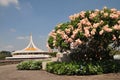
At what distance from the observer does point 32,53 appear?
57750mm

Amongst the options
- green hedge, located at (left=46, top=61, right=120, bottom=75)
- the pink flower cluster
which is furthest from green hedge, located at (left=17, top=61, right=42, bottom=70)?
the pink flower cluster

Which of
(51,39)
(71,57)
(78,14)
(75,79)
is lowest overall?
(75,79)

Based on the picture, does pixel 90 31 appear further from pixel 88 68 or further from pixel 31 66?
pixel 31 66

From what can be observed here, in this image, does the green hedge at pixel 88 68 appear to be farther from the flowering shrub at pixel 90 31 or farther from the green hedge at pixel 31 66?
the green hedge at pixel 31 66

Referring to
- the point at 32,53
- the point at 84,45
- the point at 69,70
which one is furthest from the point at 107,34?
the point at 32,53

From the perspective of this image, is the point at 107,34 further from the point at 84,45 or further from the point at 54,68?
the point at 54,68

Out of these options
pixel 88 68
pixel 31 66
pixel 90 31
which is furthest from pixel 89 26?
pixel 31 66

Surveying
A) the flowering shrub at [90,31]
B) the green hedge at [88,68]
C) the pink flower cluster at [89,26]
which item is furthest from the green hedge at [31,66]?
the pink flower cluster at [89,26]

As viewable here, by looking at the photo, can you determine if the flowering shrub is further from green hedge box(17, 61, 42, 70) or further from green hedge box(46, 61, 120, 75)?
green hedge box(17, 61, 42, 70)

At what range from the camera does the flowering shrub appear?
1680cm

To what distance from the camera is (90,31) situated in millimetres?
16828

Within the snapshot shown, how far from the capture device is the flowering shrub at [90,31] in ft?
55.1

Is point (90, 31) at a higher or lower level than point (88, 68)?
higher

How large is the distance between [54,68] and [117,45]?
488cm
